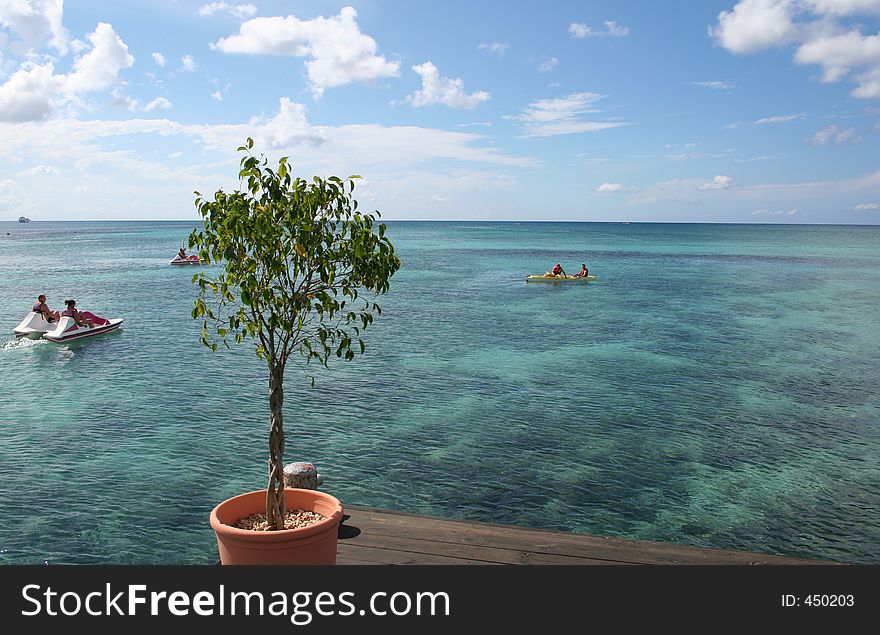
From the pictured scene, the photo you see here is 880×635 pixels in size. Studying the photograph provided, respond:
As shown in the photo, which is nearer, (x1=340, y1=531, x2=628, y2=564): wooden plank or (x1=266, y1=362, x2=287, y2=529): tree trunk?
(x1=266, y1=362, x2=287, y2=529): tree trunk

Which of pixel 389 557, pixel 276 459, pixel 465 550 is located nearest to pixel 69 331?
pixel 389 557

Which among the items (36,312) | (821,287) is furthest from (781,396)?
(821,287)

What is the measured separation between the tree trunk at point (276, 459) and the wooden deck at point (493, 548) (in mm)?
1368

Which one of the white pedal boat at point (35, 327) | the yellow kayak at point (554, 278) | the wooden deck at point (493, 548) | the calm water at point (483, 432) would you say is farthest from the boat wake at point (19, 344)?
the yellow kayak at point (554, 278)

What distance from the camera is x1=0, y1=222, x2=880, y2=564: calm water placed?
12.3 meters

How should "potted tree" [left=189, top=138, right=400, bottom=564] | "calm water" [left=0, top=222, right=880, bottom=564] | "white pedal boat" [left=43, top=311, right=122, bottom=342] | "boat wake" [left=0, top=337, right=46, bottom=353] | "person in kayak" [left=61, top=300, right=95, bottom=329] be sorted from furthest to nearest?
"person in kayak" [left=61, top=300, right=95, bottom=329] → "white pedal boat" [left=43, top=311, right=122, bottom=342] → "boat wake" [left=0, top=337, right=46, bottom=353] → "calm water" [left=0, top=222, right=880, bottom=564] → "potted tree" [left=189, top=138, right=400, bottom=564]

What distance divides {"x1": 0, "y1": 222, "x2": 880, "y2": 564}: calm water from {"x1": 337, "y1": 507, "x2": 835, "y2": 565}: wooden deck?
3.14m

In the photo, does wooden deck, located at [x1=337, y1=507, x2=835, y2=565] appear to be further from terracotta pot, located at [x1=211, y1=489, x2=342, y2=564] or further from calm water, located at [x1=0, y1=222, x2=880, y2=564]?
calm water, located at [x1=0, y1=222, x2=880, y2=564]

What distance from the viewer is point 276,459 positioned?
711 cm

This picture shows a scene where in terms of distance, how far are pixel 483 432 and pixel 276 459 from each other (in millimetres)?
10483

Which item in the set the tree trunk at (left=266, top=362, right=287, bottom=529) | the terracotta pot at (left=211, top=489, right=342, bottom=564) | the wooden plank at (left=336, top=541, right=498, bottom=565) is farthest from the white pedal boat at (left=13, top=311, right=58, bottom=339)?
the tree trunk at (left=266, top=362, right=287, bottom=529)
